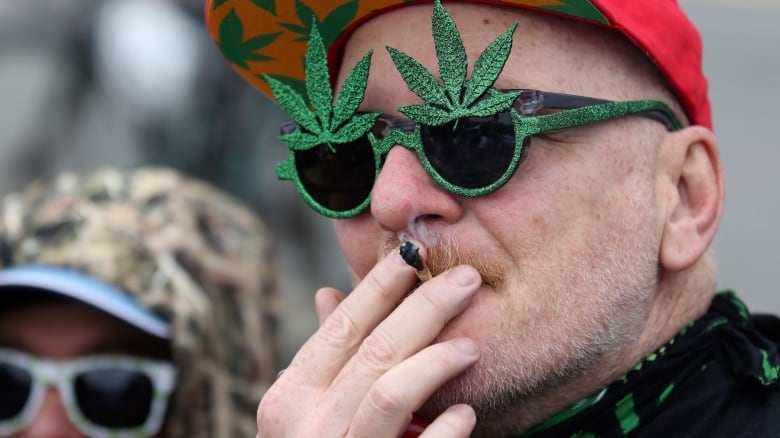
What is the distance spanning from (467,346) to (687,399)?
1.67 feet

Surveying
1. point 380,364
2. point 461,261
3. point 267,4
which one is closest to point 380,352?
point 380,364

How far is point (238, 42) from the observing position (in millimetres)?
2551

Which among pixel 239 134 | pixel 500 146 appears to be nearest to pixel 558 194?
pixel 500 146

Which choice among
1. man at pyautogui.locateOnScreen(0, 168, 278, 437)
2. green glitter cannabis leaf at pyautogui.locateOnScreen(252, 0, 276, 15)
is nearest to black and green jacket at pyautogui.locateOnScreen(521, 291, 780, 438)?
green glitter cannabis leaf at pyautogui.locateOnScreen(252, 0, 276, 15)

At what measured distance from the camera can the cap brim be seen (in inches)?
115

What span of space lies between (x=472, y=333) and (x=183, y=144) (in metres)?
3.46

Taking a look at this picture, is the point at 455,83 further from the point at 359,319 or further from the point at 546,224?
the point at 359,319

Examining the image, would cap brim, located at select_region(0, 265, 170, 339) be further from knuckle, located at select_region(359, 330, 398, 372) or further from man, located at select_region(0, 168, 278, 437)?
knuckle, located at select_region(359, 330, 398, 372)

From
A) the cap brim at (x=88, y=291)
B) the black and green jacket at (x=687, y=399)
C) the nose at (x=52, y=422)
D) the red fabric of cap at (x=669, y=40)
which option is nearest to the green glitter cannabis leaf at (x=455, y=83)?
the red fabric of cap at (x=669, y=40)

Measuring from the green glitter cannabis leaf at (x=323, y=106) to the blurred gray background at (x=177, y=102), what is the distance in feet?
8.95

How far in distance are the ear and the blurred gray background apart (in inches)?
110

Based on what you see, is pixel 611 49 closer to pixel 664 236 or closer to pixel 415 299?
pixel 664 236

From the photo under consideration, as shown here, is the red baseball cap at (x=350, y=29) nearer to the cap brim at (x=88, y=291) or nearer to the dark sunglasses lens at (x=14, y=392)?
the cap brim at (x=88, y=291)

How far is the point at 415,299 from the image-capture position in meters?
1.99
